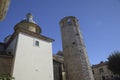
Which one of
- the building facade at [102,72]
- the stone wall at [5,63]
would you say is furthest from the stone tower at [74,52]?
the building facade at [102,72]

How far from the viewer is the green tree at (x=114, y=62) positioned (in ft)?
69.1

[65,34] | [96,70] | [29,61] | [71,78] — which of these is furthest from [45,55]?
[96,70]

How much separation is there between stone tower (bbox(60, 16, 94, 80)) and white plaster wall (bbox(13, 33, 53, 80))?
18.3ft

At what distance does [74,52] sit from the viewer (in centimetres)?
2041

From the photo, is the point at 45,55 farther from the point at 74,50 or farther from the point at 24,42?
the point at 74,50

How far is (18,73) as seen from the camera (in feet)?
38.9

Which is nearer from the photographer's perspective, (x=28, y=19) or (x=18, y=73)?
(x=18, y=73)

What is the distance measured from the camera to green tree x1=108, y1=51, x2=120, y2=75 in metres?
21.1

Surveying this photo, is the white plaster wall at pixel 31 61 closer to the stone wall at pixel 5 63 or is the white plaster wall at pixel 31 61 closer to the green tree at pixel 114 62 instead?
the stone wall at pixel 5 63

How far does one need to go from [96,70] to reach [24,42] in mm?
26677

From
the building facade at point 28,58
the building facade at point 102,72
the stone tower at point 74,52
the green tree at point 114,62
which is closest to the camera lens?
the building facade at point 28,58

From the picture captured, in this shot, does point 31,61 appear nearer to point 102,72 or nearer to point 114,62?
point 114,62

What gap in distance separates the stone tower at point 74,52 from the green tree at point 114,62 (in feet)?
16.8

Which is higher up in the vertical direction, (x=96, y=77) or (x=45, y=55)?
(x=45, y=55)
